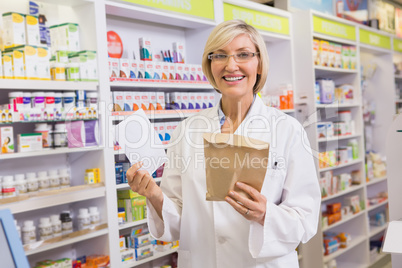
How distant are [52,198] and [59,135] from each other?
16.2 inches

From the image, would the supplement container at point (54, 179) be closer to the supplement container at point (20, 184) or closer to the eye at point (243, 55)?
the supplement container at point (20, 184)

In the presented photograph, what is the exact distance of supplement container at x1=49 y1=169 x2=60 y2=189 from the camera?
3.02 m

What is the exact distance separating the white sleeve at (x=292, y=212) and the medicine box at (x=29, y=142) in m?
1.71

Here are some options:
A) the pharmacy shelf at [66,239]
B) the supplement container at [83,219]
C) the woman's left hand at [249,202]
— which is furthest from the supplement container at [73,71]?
the woman's left hand at [249,202]

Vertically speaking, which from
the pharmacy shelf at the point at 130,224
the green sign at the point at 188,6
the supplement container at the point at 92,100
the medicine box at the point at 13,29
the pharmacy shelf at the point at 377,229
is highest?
the green sign at the point at 188,6

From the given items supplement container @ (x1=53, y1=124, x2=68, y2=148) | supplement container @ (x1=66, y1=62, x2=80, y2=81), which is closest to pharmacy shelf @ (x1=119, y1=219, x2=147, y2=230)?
supplement container @ (x1=53, y1=124, x2=68, y2=148)

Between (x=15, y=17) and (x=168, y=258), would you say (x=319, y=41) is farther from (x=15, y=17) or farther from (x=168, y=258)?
(x=15, y=17)

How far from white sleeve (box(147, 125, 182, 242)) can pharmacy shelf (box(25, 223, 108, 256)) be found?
1204 millimetres

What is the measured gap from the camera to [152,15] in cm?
357

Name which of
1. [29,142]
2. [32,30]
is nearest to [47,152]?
[29,142]

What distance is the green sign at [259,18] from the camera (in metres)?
4.25

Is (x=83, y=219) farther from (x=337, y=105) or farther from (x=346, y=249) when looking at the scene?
(x=346, y=249)

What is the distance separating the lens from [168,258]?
4.07 metres

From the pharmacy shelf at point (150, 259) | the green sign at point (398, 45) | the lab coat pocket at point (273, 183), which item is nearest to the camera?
the lab coat pocket at point (273, 183)
